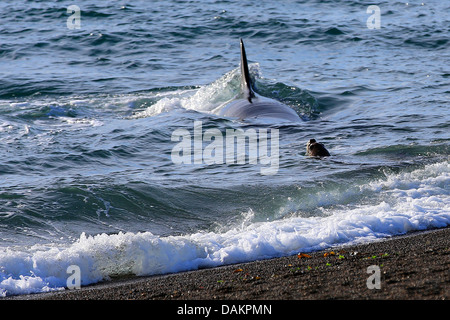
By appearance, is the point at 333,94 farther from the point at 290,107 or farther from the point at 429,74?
the point at 429,74

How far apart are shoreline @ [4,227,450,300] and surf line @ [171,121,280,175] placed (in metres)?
3.59

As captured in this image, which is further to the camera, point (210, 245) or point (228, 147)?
point (228, 147)

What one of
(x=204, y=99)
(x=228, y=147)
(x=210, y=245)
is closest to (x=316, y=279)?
(x=210, y=245)

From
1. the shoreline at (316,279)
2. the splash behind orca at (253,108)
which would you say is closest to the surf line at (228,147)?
the splash behind orca at (253,108)

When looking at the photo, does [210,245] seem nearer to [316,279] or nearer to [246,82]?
[316,279]

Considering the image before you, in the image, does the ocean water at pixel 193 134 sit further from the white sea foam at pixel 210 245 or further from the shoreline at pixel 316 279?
the shoreline at pixel 316 279

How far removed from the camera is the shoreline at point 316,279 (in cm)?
431

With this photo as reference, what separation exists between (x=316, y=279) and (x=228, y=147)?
6135mm

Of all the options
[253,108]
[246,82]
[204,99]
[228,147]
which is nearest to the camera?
[228,147]

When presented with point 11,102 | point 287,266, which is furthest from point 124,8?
point 287,266

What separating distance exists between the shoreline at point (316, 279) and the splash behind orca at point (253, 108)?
6.73 m

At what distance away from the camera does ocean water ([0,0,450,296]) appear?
6.60 m

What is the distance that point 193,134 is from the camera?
1168 centimetres

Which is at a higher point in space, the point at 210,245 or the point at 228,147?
the point at 210,245
